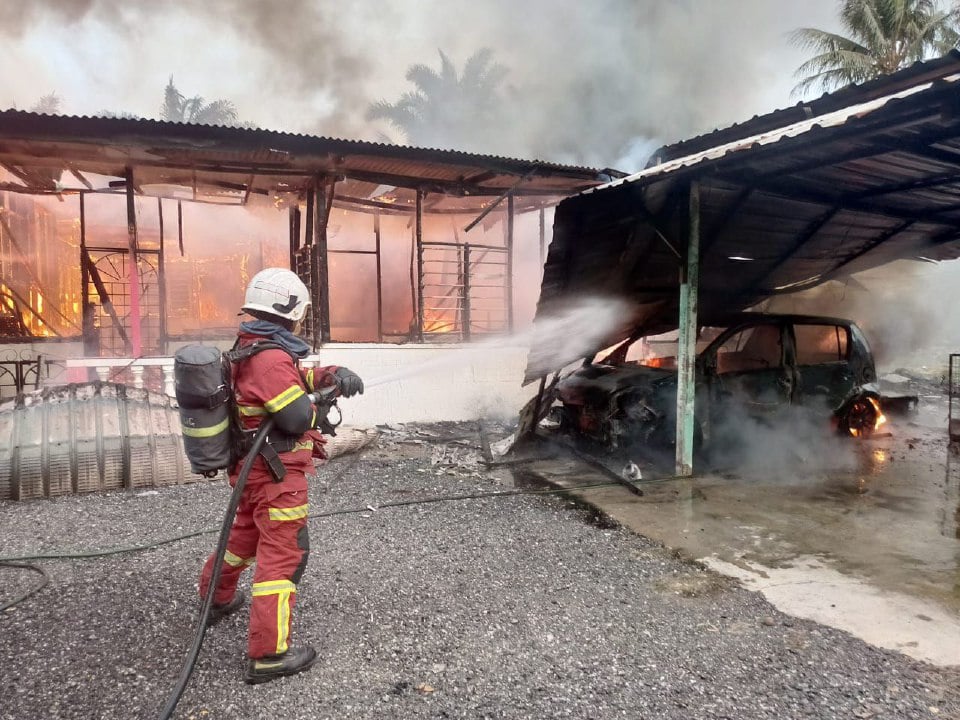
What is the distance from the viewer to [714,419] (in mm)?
6449

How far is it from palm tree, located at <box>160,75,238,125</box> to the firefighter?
3508 cm

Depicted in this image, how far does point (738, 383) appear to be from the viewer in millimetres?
6484

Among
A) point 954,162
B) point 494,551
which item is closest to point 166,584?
point 494,551

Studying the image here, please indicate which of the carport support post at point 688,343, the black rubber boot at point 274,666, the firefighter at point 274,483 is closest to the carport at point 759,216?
the carport support post at point 688,343

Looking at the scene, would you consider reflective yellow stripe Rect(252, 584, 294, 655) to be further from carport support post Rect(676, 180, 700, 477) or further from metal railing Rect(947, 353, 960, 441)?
metal railing Rect(947, 353, 960, 441)

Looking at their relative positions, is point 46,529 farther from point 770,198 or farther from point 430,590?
point 770,198

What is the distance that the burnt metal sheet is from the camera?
4205mm

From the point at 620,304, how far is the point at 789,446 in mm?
2503

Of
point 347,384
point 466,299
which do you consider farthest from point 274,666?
point 466,299

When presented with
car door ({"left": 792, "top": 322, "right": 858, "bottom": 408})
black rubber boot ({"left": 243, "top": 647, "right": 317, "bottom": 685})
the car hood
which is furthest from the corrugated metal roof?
black rubber boot ({"left": 243, "top": 647, "right": 317, "bottom": 685})

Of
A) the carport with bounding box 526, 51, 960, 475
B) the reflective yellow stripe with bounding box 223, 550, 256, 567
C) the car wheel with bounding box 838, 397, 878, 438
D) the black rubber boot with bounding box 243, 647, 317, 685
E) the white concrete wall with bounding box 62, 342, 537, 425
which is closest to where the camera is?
the black rubber boot with bounding box 243, 647, 317, 685

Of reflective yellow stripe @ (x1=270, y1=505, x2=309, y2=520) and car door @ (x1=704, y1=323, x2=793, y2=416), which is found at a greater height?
car door @ (x1=704, y1=323, x2=793, y2=416)

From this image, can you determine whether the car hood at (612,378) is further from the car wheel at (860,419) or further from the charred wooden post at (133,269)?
the charred wooden post at (133,269)

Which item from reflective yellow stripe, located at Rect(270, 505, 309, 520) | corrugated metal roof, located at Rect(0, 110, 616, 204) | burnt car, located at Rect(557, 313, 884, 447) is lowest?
reflective yellow stripe, located at Rect(270, 505, 309, 520)
